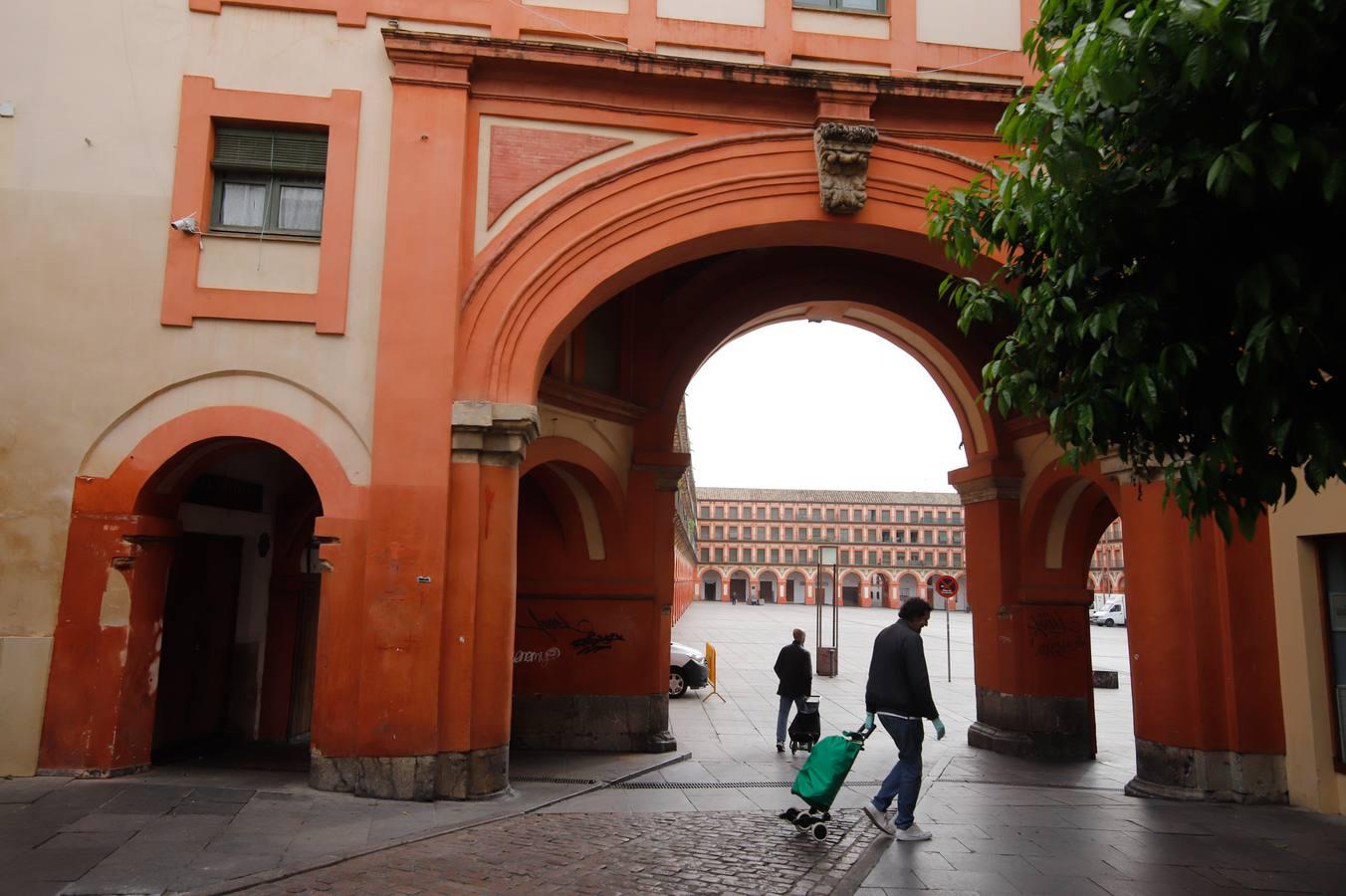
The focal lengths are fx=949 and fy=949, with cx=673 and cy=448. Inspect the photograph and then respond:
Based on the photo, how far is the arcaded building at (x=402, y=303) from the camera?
828 cm

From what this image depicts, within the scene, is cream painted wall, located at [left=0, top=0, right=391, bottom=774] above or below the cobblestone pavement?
above

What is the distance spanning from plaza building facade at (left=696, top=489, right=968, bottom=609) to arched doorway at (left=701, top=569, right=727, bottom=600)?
4.5 inches

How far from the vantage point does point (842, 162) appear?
31.4ft

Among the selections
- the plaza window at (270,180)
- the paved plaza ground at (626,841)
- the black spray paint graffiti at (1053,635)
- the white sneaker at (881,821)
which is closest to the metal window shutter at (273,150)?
the plaza window at (270,180)

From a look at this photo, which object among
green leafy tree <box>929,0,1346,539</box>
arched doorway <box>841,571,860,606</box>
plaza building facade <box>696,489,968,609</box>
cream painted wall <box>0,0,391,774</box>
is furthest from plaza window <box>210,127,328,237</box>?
arched doorway <box>841,571,860,606</box>

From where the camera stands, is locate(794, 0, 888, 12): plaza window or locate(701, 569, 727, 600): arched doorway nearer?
locate(794, 0, 888, 12): plaza window

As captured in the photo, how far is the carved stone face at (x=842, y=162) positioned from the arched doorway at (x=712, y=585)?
99.5 meters

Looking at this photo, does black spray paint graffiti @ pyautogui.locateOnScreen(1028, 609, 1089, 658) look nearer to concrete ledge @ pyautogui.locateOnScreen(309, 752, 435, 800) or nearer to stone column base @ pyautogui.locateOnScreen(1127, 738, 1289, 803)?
stone column base @ pyautogui.locateOnScreen(1127, 738, 1289, 803)

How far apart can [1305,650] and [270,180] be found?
10.6 metres

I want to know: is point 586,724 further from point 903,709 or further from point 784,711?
→ point 903,709

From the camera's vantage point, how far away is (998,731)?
1288cm

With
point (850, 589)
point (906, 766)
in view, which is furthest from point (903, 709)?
point (850, 589)

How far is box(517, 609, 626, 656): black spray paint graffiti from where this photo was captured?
12297 millimetres

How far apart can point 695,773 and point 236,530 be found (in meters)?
5.90
